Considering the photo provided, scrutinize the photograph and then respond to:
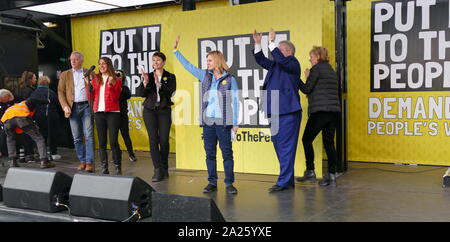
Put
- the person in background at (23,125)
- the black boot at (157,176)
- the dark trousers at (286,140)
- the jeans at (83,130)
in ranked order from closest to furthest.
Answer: the dark trousers at (286,140)
the black boot at (157,176)
the jeans at (83,130)
the person in background at (23,125)

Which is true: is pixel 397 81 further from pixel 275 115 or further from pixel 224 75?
pixel 224 75

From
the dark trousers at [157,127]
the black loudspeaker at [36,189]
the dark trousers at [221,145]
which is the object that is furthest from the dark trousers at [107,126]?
the black loudspeaker at [36,189]

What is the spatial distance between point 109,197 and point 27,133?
151 inches

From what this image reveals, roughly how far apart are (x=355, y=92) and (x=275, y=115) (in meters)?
2.46

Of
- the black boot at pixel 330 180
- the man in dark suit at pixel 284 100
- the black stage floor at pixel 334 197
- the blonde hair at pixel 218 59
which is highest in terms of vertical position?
the blonde hair at pixel 218 59

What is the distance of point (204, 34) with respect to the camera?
6.29m

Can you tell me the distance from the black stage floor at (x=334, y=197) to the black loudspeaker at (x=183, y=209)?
1.19 ft

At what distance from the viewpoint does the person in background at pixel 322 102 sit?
5.16 meters

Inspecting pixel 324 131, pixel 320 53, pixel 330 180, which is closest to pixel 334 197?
pixel 330 180

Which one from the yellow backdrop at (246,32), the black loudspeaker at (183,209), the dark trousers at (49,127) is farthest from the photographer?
the dark trousers at (49,127)

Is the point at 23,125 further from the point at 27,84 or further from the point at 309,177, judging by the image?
the point at 309,177

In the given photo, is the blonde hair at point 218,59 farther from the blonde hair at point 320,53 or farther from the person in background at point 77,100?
the person in background at point 77,100

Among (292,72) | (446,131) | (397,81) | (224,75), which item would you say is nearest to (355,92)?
(397,81)

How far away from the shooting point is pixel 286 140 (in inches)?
196
